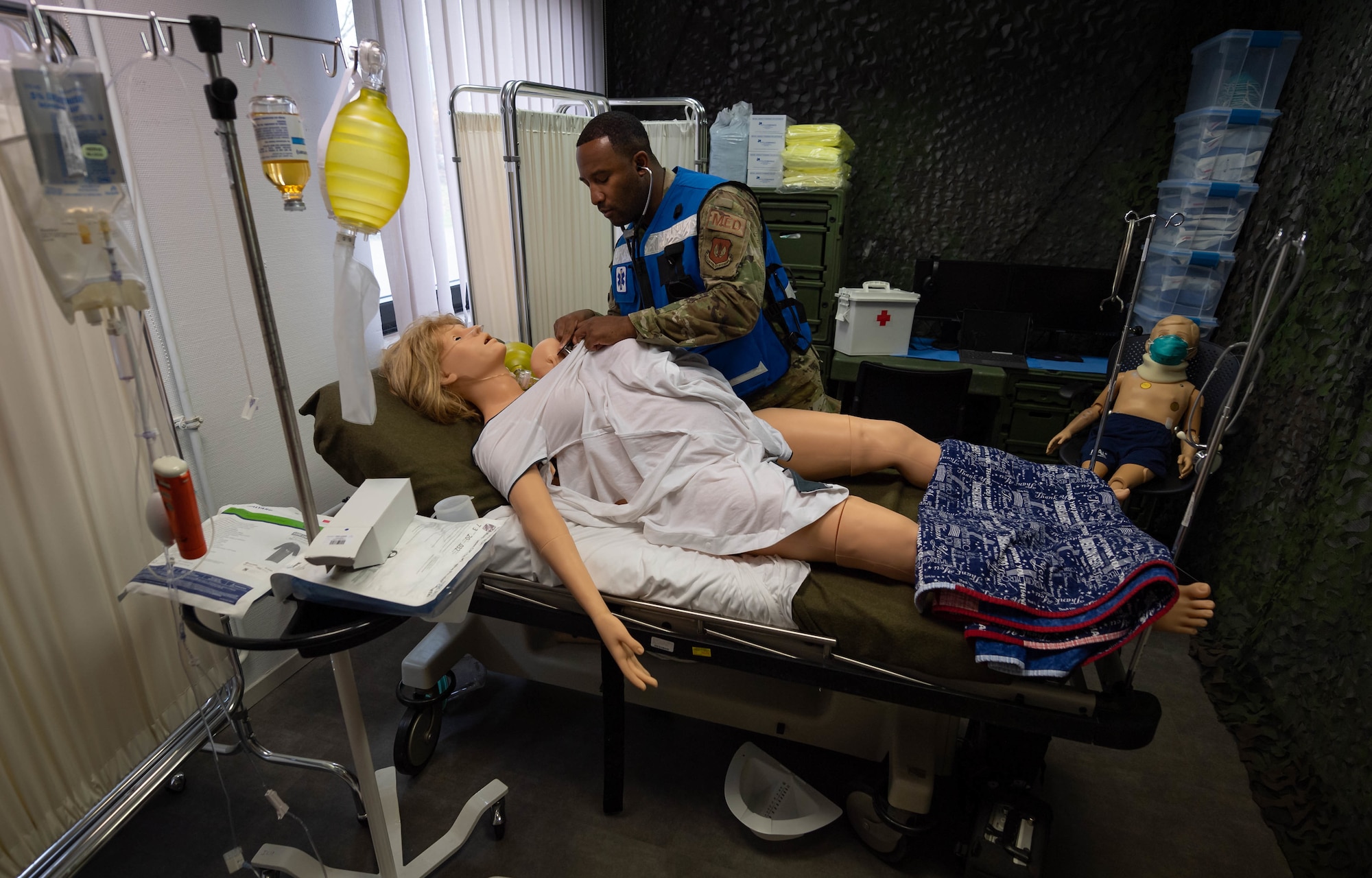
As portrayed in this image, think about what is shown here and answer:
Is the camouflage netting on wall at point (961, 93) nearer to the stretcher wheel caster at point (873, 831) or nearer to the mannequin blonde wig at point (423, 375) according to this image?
the mannequin blonde wig at point (423, 375)

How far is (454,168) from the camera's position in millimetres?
2701

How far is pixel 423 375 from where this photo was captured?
76.2 inches

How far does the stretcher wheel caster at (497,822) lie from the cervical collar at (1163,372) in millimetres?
2840

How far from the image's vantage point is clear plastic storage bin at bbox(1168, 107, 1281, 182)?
9.14 ft

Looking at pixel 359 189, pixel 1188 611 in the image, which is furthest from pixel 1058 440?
pixel 359 189

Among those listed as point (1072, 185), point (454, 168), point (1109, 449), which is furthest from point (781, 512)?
point (1072, 185)

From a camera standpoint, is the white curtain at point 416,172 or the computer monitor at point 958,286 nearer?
the white curtain at point 416,172

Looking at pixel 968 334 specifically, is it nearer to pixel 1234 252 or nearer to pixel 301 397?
pixel 1234 252

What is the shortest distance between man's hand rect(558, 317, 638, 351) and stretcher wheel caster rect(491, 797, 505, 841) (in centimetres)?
125

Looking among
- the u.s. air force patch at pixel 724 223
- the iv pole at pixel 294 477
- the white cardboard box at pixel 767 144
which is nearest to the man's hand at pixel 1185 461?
the u.s. air force patch at pixel 724 223

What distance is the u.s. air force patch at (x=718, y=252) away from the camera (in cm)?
189

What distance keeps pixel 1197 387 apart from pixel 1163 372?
15 cm

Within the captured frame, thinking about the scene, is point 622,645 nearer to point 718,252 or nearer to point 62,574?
point 718,252

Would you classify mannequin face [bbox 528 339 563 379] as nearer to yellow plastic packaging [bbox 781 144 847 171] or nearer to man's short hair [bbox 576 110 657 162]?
man's short hair [bbox 576 110 657 162]
